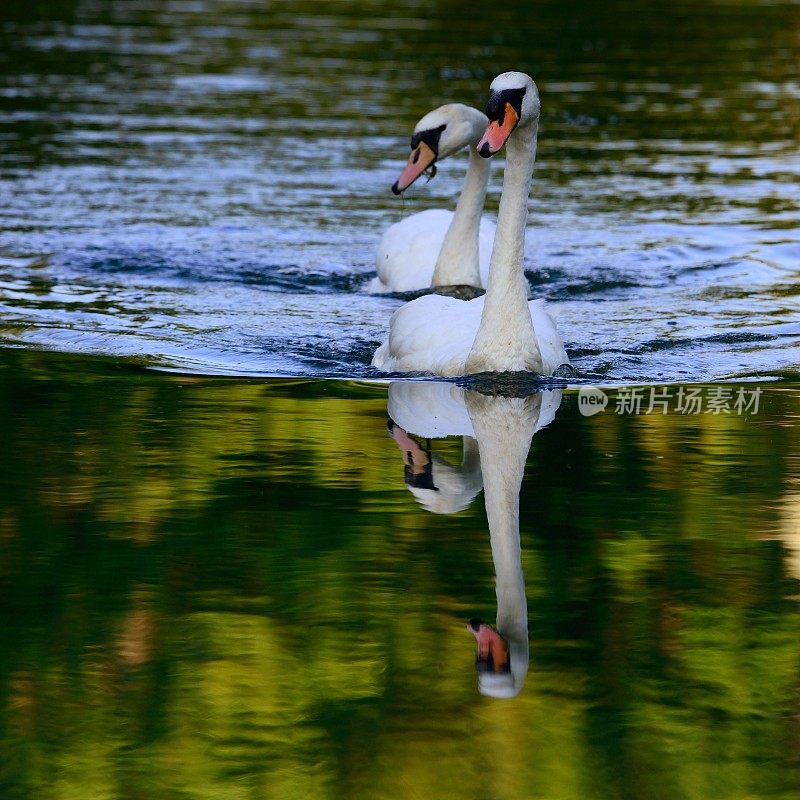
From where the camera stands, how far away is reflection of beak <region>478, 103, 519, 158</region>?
29.3 feet

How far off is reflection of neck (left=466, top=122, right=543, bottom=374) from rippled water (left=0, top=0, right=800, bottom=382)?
85 cm

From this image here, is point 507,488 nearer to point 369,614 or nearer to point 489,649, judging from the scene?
point 369,614

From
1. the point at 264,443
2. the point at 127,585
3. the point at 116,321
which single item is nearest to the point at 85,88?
the point at 116,321

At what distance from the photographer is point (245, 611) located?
5.95 metres

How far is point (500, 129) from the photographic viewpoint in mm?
9164

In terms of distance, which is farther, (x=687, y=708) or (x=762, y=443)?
(x=762, y=443)

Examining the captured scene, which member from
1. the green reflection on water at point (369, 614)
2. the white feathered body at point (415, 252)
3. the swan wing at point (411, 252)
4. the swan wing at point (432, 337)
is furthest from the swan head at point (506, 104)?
the swan wing at point (411, 252)

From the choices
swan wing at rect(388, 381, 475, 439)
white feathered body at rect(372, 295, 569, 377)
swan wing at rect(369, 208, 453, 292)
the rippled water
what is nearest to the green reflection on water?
swan wing at rect(388, 381, 475, 439)

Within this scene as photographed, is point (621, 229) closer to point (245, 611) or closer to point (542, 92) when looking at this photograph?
point (542, 92)

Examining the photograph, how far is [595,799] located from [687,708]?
714 millimetres

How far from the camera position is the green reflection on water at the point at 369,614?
480cm

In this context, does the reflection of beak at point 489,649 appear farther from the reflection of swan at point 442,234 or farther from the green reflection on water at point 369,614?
the reflection of swan at point 442,234

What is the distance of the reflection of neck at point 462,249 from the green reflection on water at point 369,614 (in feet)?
12.7

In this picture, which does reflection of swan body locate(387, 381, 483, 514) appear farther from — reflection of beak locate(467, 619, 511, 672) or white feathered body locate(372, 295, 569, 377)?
reflection of beak locate(467, 619, 511, 672)
